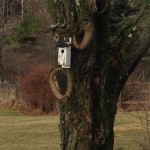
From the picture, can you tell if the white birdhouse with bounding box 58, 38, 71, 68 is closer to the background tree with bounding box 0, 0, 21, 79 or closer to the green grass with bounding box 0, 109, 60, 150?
the green grass with bounding box 0, 109, 60, 150

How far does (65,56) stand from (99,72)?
20.1 inches

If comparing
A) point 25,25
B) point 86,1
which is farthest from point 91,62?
point 25,25

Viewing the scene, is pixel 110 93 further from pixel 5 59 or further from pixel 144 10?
pixel 5 59

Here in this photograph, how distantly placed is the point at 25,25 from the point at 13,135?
32404mm

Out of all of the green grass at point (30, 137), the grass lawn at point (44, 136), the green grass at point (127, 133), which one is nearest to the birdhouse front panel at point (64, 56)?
the green grass at point (127, 133)

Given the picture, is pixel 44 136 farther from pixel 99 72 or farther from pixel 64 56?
pixel 64 56

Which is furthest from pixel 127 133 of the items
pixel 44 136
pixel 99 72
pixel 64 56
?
pixel 64 56

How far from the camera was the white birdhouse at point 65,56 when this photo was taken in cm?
659

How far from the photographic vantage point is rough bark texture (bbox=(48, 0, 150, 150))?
6.66m

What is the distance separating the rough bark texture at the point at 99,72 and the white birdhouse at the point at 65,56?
0.29 ft

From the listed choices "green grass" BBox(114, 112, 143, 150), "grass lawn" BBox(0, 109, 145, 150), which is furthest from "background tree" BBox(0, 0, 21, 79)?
"green grass" BBox(114, 112, 143, 150)

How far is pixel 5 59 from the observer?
49438 millimetres

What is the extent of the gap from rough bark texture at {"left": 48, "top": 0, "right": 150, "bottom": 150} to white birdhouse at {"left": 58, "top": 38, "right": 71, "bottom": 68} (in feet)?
0.29

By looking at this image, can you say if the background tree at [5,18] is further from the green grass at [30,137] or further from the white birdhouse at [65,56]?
the white birdhouse at [65,56]
